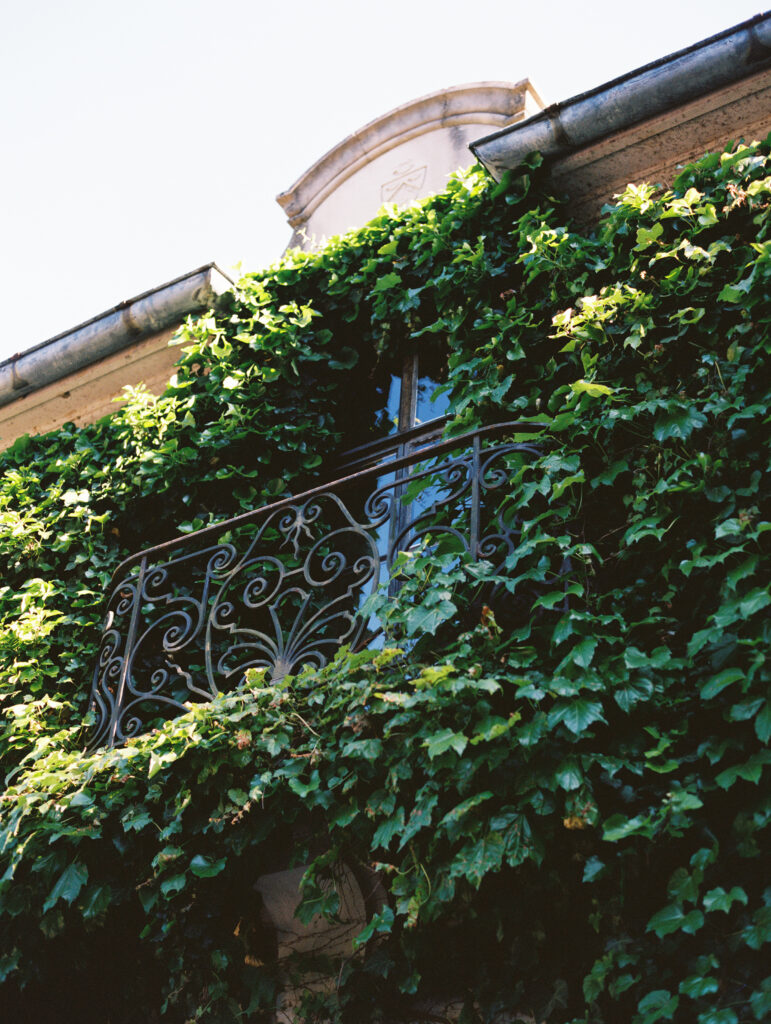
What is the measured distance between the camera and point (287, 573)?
436cm

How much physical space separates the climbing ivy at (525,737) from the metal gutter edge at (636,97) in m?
0.16

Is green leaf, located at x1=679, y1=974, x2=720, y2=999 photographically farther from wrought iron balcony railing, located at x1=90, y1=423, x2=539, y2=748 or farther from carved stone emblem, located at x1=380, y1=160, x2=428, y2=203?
carved stone emblem, located at x1=380, y1=160, x2=428, y2=203

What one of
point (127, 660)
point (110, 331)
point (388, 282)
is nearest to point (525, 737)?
point (127, 660)

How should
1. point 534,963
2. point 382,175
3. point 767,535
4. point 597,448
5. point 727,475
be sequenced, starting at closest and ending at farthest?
point 534,963
point 767,535
point 727,475
point 597,448
point 382,175

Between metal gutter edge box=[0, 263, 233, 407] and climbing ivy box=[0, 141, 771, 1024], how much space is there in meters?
1.51

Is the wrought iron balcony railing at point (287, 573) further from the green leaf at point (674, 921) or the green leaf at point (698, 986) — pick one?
the green leaf at point (698, 986)

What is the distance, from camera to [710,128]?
5.07 metres

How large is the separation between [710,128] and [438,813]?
147 inches

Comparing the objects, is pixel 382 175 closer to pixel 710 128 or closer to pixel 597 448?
pixel 710 128

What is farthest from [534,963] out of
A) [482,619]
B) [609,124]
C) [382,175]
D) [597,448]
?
[382,175]

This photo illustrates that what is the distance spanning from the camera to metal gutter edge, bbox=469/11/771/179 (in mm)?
4785

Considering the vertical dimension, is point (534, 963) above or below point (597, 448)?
below

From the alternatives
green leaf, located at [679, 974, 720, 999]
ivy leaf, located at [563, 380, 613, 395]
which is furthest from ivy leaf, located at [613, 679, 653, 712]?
ivy leaf, located at [563, 380, 613, 395]

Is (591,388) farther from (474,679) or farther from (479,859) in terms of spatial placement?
(479,859)
